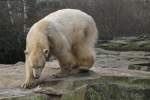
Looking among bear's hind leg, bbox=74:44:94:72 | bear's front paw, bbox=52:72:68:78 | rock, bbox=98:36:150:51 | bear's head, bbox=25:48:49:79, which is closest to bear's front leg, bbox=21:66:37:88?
bear's head, bbox=25:48:49:79

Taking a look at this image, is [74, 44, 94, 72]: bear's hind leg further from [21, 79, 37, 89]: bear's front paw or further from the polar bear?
[21, 79, 37, 89]: bear's front paw

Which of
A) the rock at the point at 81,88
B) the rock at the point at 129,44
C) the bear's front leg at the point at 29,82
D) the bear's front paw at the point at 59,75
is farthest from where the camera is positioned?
the rock at the point at 129,44

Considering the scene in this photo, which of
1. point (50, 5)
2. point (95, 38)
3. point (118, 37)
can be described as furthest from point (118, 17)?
point (95, 38)

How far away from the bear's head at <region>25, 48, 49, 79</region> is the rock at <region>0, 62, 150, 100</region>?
10.8 inches

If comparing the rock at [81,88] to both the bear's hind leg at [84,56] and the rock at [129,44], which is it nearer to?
the bear's hind leg at [84,56]

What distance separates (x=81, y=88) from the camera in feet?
18.8

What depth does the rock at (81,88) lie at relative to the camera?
5766 mm

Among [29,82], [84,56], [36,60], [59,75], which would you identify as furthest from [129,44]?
[36,60]

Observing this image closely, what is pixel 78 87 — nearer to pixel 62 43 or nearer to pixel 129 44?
pixel 62 43

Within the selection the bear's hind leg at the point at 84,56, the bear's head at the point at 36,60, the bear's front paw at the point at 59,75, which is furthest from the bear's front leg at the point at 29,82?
the bear's hind leg at the point at 84,56

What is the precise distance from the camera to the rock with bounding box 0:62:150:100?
18.9 ft

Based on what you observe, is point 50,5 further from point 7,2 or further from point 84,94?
point 84,94

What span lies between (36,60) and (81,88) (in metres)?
0.87

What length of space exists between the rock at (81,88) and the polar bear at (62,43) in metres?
0.19
